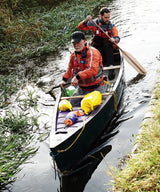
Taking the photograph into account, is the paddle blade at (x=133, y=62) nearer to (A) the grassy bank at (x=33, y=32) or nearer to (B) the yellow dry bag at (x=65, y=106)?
(B) the yellow dry bag at (x=65, y=106)

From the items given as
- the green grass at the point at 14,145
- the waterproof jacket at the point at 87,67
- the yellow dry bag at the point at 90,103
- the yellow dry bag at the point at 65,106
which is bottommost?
the green grass at the point at 14,145

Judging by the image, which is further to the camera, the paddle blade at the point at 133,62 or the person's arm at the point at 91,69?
the paddle blade at the point at 133,62

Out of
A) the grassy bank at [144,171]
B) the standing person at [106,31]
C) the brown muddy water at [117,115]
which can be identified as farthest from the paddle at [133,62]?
the grassy bank at [144,171]

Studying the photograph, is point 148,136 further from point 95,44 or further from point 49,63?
point 49,63

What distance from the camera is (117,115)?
580 centimetres

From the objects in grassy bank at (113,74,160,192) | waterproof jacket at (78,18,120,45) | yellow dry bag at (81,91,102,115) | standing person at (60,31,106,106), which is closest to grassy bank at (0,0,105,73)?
waterproof jacket at (78,18,120,45)

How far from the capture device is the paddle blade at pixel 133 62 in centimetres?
697

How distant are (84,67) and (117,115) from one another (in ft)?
5.04

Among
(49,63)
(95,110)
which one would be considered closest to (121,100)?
(95,110)

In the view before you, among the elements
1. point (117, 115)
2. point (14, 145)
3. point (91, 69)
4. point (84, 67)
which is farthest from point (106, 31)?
point (14, 145)

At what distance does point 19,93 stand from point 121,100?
3143 mm

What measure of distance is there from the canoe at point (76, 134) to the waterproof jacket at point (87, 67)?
1.41 feet

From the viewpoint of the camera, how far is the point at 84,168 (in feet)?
14.5

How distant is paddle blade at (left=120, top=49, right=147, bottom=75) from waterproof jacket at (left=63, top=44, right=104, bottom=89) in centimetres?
200
